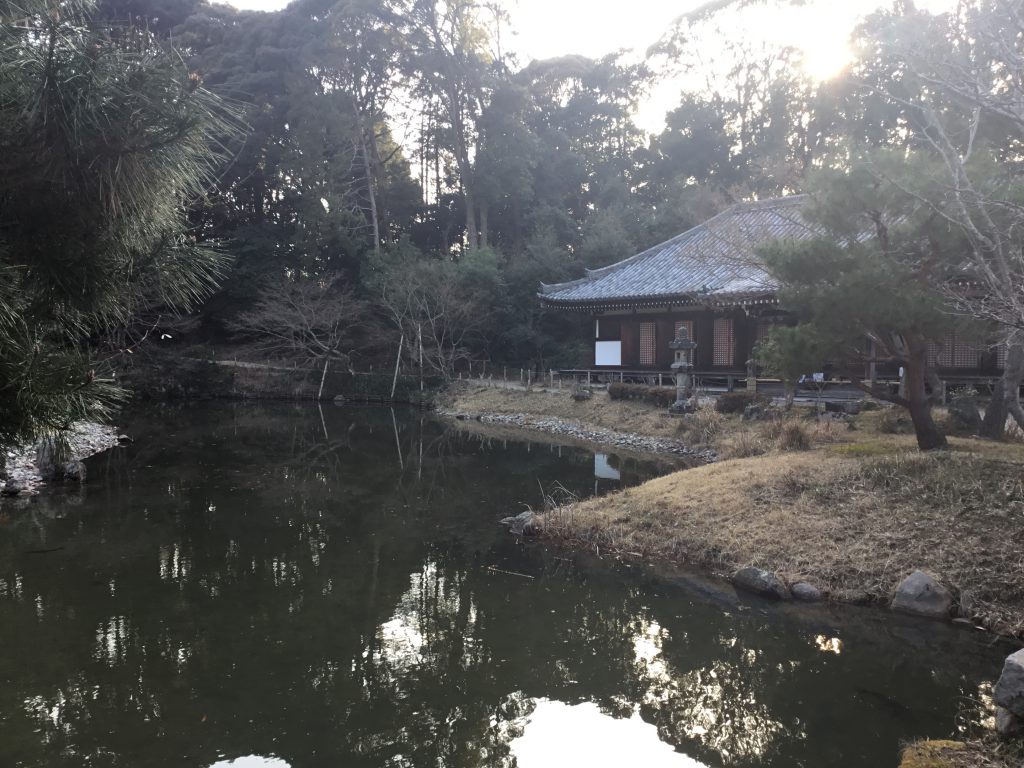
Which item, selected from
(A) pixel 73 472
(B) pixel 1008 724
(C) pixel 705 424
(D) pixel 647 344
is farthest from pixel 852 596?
(D) pixel 647 344

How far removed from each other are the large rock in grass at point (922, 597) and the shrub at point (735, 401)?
9719 millimetres

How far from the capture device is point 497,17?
35.9 metres

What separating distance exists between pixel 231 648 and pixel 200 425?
18.1 metres

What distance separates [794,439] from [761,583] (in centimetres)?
512

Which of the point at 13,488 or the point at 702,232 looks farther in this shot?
the point at 702,232

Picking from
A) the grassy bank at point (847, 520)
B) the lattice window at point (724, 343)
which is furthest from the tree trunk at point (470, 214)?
the grassy bank at point (847, 520)

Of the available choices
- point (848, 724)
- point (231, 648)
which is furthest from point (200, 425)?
point (848, 724)

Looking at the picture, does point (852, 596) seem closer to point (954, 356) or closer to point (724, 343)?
point (954, 356)

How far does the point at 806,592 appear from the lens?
6.93 m

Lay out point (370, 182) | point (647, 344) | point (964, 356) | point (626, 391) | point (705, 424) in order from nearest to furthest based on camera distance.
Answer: point (705, 424), point (964, 356), point (626, 391), point (647, 344), point (370, 182)

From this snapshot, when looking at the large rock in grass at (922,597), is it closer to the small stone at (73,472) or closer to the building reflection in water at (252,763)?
the building reflection in water at (252,763)

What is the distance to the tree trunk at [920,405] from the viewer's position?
31.7ft

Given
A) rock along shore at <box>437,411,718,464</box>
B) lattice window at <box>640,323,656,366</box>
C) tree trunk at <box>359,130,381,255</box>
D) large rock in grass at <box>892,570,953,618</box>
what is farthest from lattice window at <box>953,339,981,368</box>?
tree trunk at <box>359,130,381,255</box>

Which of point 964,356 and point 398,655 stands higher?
point 964,356
